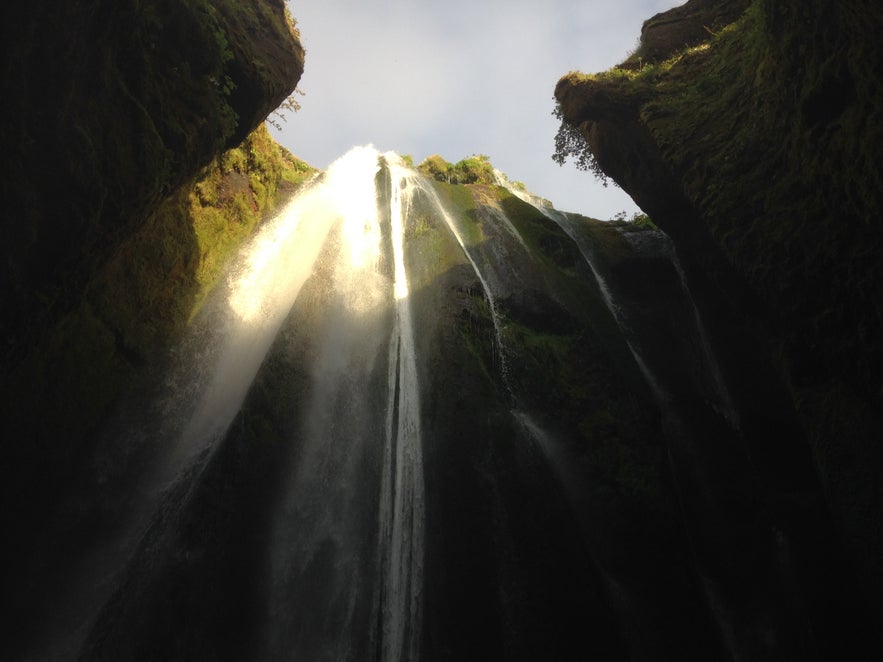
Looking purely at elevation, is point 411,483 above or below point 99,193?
below

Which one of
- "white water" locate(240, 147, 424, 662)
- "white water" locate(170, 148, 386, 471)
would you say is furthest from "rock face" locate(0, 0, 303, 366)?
"white water" locate(240, 147, 424, 662)

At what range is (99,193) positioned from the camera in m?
5.73

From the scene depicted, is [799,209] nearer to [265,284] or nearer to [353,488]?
[353,488]

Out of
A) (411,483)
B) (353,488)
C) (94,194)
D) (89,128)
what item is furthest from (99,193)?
(411,483)

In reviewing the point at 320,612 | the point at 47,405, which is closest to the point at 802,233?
the point at 320,612

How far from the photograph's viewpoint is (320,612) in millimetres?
6020

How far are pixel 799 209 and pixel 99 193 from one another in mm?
9847

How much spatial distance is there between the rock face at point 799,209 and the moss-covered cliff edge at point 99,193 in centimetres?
894

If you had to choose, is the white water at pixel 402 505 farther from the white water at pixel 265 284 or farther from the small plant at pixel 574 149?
the small plant at pixel 574 149

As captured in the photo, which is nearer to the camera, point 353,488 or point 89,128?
point 89,128

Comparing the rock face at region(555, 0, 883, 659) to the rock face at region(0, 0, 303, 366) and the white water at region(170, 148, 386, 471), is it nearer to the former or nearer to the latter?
the white water at region(170, 148, 386, 471)

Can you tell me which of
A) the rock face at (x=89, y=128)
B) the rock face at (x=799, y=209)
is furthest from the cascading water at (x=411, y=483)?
the rock face at (x=89, y=128)

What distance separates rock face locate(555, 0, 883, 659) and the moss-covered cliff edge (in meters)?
8.94

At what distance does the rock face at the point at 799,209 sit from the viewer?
20.2ft
